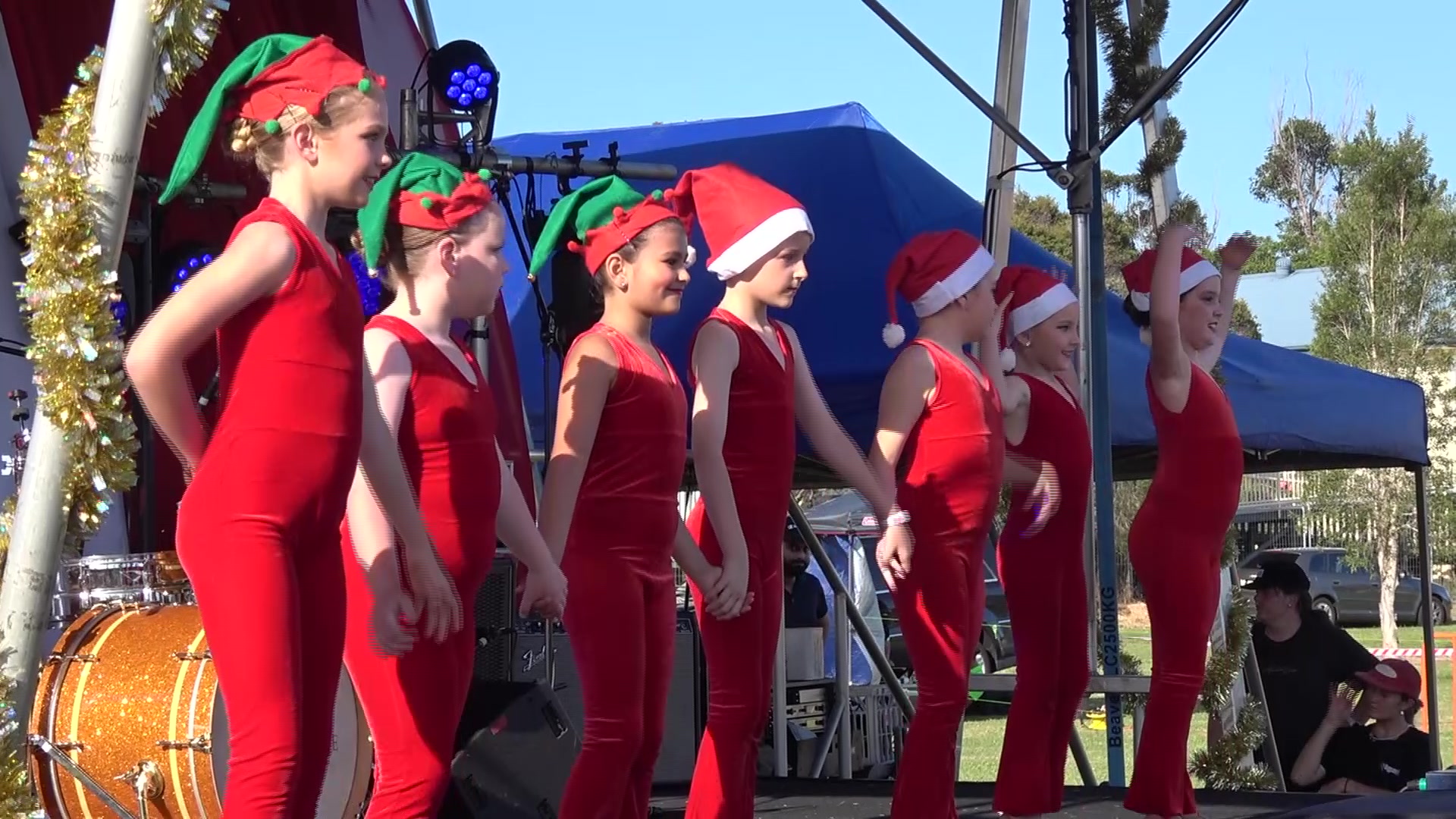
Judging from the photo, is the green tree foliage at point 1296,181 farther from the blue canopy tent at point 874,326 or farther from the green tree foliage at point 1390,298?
the blue canopy tent at point 874,326

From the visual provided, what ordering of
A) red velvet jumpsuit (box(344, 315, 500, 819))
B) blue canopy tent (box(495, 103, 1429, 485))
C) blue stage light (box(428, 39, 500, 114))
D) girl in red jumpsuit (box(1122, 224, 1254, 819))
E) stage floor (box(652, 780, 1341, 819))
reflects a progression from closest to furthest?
red velvet jumpsuit (box(344, 315, 500, 819)) → girl in red jumpsuit (box(1122, 224, 1254, 819)) → stage floor (box(652, 780, 1341, 819)) → blue stage light (box(428, 39, 500, 114)) → blue canopy tent (box(495, 103, 1429, 485))

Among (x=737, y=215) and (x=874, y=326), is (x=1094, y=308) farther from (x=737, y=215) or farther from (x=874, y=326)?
(x=737, y=215)

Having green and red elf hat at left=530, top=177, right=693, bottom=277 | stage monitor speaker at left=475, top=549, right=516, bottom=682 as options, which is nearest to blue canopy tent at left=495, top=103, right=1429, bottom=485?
stage monitor speaker at left=475, top=549, right=516, bottom=682

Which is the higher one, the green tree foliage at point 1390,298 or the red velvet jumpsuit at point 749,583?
the green tree foliage at point 1390,298

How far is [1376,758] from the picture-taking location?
6848 mm

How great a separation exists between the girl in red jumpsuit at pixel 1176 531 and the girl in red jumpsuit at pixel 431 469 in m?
2.07

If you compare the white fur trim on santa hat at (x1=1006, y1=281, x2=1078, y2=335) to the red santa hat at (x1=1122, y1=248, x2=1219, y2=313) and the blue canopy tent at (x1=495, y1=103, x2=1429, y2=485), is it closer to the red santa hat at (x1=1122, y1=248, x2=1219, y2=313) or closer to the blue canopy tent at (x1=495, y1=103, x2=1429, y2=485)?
the red santa hat at (x1=1122, y1=248, x2=1219, y2=313)

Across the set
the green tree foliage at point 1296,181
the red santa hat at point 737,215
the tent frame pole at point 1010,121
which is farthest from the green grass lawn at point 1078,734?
the green tree foliage at point 1296,181

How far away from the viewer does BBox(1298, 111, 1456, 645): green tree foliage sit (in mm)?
24172

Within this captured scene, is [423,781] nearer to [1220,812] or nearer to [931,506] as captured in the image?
[931,506]

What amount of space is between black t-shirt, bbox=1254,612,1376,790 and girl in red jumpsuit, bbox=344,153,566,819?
4743 mm

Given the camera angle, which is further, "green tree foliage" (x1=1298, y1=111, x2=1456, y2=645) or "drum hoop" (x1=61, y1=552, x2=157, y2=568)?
"green tree foliage" (x1=1298, y1=111, x2=1456, y2=645)

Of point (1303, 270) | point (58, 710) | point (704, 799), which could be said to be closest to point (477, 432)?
point (704, 799)

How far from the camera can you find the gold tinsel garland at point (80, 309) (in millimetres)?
2629
